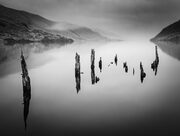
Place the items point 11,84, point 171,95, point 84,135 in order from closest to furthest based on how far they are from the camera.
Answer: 1. point 84,135
2. point 171,95
3. point 11,84

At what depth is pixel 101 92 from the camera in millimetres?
21094

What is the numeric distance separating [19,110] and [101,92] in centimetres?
888

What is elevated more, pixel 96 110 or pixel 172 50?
pixel 172 50

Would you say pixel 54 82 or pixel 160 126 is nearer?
pixel 160 126

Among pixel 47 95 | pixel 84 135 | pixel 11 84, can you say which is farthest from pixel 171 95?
pixel 11 84

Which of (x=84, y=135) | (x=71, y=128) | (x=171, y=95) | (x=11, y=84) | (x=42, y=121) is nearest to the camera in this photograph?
(x=84, y=135)

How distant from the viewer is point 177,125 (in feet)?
40.3

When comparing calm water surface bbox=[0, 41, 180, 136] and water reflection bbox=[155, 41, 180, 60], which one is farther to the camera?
water reflection bbox=[155, 41, 180, 60]

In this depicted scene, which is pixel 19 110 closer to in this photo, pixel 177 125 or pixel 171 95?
pixel 177 125

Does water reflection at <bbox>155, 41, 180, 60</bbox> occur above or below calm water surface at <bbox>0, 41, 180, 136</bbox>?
above

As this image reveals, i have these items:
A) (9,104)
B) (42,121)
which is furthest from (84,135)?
(9,104)

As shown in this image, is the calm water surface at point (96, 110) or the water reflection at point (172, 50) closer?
the calm water surface at point (96, 110)

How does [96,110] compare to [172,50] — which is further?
[172,50]

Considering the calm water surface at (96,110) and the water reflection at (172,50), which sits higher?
the water reflection at (172,50)
